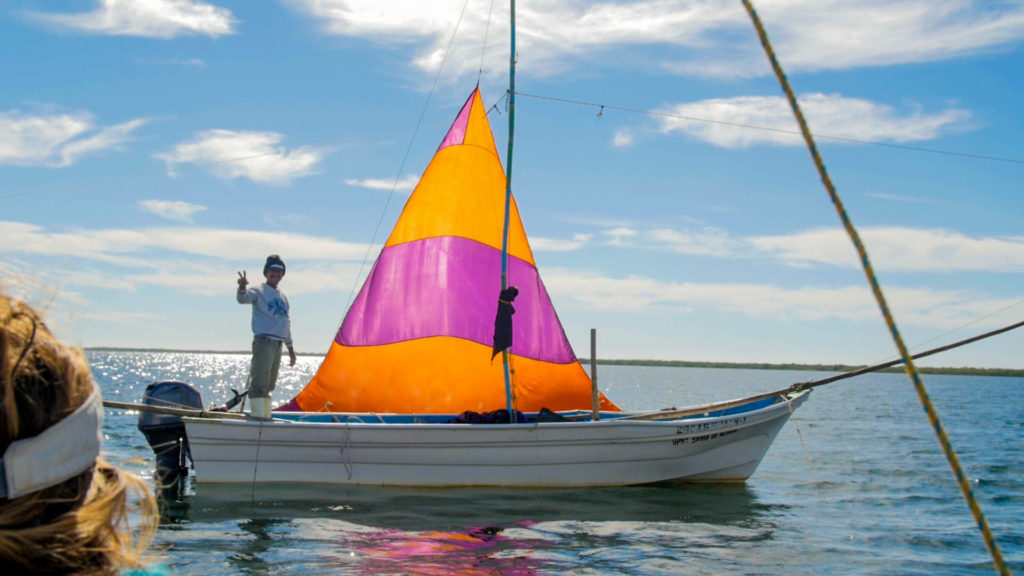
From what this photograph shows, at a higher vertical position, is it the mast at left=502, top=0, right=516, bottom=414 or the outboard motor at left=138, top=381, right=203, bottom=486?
the mast at left=502, top=0, right=516, bottom=414

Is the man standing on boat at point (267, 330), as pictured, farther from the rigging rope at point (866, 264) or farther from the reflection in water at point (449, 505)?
the rigging rope at point (866, 264)

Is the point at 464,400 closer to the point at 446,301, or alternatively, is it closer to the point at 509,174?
the point at 446,301

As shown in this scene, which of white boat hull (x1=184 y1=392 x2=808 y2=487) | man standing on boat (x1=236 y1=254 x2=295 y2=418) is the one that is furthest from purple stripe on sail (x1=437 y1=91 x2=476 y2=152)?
white boat hull (x1=184 y1=392 x2=808 y2=487)

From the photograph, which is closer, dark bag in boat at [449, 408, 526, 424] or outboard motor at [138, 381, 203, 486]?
outboard motor at [138, 381, 203, 486]

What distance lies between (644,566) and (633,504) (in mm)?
2871

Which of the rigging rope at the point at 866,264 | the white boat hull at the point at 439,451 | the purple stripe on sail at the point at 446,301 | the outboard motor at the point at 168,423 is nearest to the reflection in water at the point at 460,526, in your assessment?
the white boat hull at the point at 439,451

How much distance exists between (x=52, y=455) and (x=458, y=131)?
1397 centimetres

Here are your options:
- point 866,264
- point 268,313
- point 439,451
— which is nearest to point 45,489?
point 866,264

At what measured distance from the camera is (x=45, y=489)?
3.62 feet

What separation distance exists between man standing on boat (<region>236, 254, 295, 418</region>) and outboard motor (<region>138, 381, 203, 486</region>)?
778mm

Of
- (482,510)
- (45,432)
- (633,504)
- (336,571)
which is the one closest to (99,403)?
(45,432)

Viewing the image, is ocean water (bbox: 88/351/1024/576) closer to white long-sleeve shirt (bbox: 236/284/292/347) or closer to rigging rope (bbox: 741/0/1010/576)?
white long-sleeve shirt (bbox: 236/284/292/347)

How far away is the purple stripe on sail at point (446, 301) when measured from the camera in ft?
45.2

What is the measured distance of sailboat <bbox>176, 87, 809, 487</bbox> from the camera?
36.7 ft
